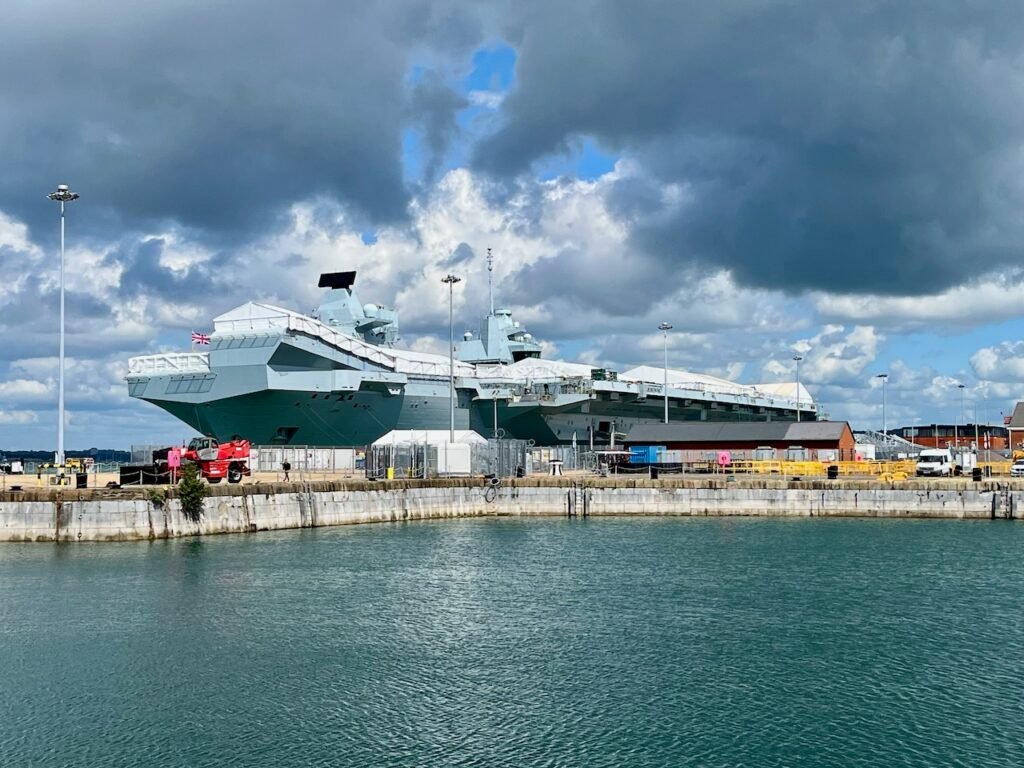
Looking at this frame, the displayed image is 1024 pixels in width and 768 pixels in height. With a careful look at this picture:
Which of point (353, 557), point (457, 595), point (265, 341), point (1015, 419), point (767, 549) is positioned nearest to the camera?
point (457, 595)

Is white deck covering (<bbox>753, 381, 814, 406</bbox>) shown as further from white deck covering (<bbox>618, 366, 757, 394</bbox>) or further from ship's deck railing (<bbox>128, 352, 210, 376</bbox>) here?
ship's deck railing (<bbox>128, 352, 210, 376</bbox>)

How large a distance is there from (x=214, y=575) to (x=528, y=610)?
10906mm

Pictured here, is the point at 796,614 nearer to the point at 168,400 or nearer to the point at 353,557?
the point at 353,557

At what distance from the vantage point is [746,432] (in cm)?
7062

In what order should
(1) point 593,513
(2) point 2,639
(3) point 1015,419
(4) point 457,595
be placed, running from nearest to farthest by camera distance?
(2) point 2,639
(4) point 457,595
(1) point 593,513
(3) point 1015,419

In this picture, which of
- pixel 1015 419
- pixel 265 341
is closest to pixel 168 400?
pixel 265 341

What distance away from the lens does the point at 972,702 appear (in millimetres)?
18812

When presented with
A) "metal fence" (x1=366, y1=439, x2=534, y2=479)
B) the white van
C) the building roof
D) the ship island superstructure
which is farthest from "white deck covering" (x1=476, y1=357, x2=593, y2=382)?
the white van

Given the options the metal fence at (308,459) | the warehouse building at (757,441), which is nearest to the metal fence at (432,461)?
the metal fence at (308,459)

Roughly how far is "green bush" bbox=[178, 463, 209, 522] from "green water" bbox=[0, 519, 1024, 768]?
2.42 metres

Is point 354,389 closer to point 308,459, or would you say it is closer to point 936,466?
point 308,459

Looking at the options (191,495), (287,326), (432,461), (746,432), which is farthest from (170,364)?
(746,432)

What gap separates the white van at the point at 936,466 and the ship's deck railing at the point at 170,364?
43581mm

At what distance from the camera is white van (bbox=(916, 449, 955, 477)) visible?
5969 cm
